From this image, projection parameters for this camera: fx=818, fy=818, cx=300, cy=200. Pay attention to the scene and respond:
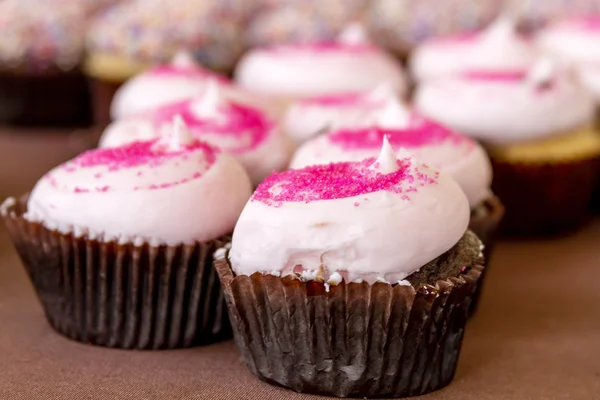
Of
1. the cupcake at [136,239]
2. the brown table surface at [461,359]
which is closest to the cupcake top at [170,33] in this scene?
the brown table surface at [461,359]

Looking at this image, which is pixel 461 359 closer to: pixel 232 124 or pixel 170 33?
pixel 232 124

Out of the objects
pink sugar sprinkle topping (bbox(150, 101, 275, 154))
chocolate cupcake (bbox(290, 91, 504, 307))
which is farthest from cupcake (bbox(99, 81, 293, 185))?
chocolate cupcake (bbox(290, 91, 504, 307))

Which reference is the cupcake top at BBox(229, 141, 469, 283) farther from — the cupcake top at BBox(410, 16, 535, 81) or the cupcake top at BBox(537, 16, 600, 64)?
the cupcake top at BBox(537, 16, 600, 64)

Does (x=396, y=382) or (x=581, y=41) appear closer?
(x=396, y=382)

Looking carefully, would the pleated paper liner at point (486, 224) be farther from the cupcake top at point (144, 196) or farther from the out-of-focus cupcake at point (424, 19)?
the out-of-focus cupcake at point (424, 19)

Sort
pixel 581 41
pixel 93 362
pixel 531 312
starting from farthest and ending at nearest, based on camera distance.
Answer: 1. pixel 581 41
2. pixel 531 312
3. pixel 93 362

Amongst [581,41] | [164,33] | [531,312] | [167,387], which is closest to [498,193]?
[531,312]

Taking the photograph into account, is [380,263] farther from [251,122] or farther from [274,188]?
[251,122]
